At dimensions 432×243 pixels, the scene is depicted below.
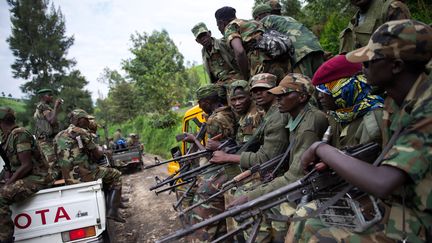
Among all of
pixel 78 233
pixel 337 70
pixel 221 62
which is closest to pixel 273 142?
pixel 337 70

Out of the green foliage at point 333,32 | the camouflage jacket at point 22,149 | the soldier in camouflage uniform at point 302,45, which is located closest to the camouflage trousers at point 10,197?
the camouflage jacket at point 22,149

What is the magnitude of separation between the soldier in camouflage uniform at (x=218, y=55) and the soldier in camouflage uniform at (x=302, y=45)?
755 mm

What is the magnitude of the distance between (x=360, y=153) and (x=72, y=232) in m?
3.32

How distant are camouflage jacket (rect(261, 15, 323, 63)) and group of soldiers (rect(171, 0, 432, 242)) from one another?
0.01 metres

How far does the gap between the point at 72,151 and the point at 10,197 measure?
1.38 m

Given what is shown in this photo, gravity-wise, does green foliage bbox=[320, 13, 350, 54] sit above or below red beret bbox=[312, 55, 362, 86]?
above

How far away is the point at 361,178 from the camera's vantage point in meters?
1.36

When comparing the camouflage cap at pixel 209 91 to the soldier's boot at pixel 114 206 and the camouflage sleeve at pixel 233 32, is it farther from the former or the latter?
the soldier's boot at pixel 114 206

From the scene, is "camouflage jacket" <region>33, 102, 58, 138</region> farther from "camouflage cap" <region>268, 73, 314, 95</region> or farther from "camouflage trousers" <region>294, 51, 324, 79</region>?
"camouflage cap" <region>268, 73, 314, 95</region>

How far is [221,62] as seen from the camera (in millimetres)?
4324

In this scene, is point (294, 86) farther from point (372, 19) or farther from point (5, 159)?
point (5, 159)

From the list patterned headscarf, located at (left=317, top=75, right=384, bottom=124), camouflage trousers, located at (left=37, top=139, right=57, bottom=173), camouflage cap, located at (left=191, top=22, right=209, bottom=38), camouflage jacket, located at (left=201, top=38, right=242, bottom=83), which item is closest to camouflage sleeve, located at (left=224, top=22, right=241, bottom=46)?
camouflage jacket, located at (left=201, top=38, right=242, bottom=83)

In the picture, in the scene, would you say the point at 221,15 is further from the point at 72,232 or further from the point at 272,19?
the point at 72,232

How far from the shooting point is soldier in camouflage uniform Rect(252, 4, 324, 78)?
3377 millimetres
